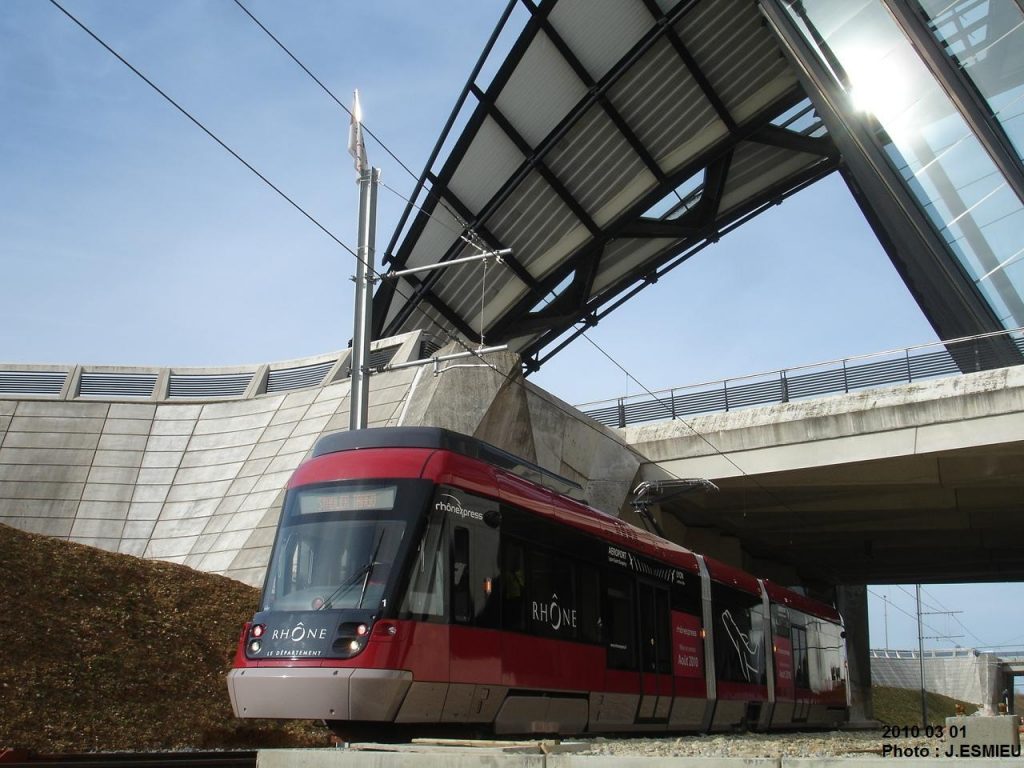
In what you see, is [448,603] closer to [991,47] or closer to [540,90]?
[991,47]

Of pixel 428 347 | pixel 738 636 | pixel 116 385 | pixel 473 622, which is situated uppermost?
pixel 428 347

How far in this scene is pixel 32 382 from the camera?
26344 millimetres

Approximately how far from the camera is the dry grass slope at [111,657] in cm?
1174

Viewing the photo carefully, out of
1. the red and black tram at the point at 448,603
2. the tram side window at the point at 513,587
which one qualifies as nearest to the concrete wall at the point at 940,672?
the red and black tram at the point at 448,603

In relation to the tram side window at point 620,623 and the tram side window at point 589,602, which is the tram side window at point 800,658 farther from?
the tram side window at point 589,602

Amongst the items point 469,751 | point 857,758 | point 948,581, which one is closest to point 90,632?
point 469,751

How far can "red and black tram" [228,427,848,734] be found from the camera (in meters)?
9.98

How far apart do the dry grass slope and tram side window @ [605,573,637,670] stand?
4.09m

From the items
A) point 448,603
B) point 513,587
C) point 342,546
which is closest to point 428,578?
point 448,603

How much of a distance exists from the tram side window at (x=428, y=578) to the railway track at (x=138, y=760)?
2.12 meters

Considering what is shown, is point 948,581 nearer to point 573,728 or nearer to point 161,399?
point 161,399

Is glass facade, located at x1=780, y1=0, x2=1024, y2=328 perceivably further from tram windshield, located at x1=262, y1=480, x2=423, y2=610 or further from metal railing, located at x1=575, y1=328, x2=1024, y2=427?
tram windshield, located at x1=262, y1=480, x2=423, y2=610

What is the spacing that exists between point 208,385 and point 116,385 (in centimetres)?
238

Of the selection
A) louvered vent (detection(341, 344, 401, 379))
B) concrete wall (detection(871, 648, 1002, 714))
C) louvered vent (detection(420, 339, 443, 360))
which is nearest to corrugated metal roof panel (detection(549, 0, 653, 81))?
louvered vent (detection(420, 339, 443, 360))
